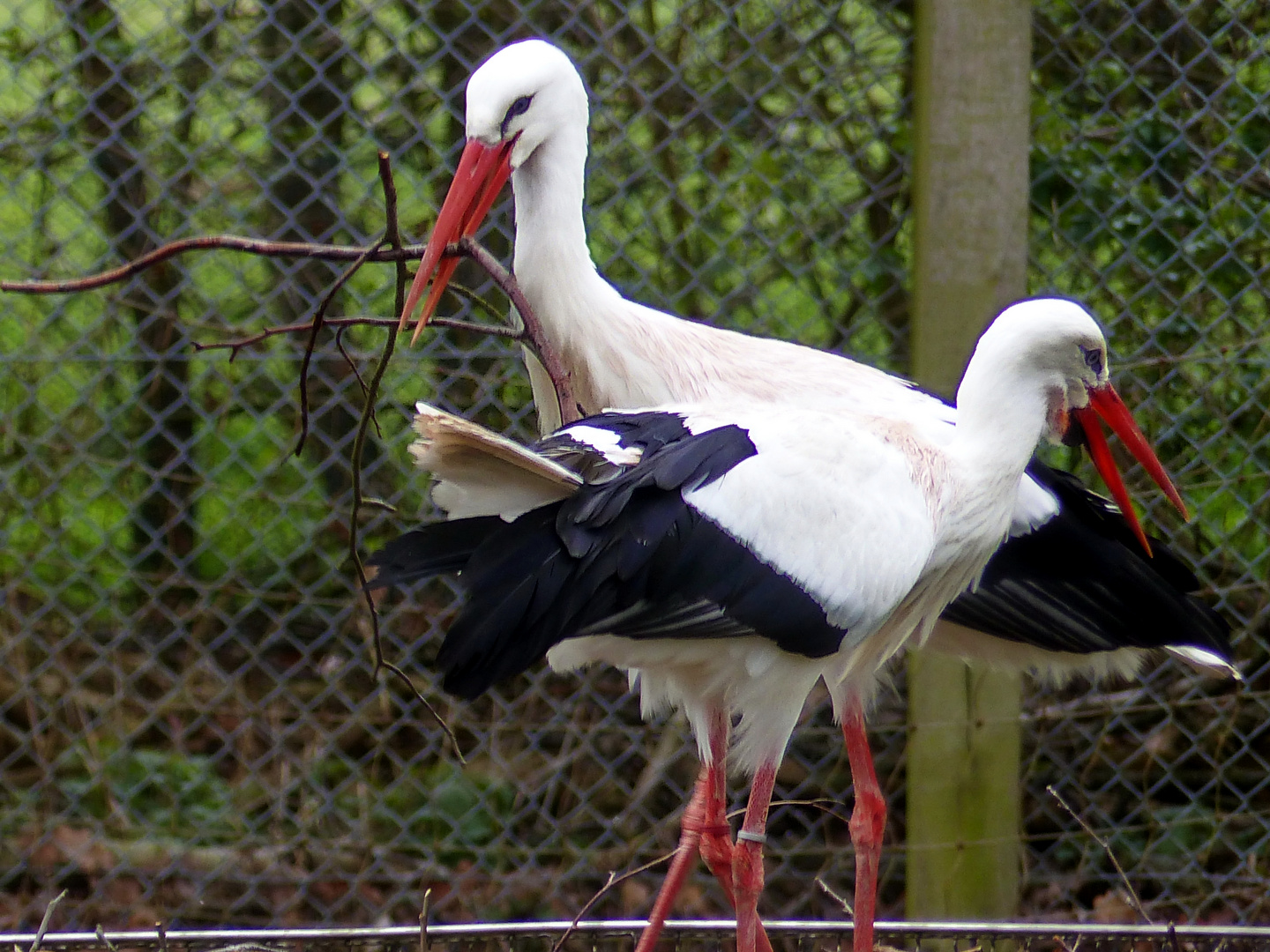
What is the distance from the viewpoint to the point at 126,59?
254 cm

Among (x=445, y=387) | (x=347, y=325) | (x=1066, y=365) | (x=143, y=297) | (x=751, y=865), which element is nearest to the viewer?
(x=347, y=325)

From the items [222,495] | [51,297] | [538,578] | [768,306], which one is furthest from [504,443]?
[51,297]

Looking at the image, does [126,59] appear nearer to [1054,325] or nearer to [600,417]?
[600,417]

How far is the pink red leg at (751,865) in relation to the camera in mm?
1746

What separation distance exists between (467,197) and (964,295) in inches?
35.0

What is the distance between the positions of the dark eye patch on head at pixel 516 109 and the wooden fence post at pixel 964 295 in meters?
0.77

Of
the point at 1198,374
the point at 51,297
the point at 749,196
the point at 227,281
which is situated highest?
the point at 51,297

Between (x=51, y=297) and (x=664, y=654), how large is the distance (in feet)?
5.63

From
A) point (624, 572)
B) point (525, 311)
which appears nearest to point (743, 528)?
point (624, 572)

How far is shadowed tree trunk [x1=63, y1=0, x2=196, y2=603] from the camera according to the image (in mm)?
2543

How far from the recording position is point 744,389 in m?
1.79

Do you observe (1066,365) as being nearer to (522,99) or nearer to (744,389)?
(744,389)

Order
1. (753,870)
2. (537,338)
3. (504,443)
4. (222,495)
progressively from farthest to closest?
(222,495)
(753,870)
(537,338)
(504,443)

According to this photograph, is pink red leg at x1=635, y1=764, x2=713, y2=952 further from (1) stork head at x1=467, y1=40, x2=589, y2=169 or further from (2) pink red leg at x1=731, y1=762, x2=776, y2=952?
(1) stork head at x1=467, y1=40, x2=589, y2=169
